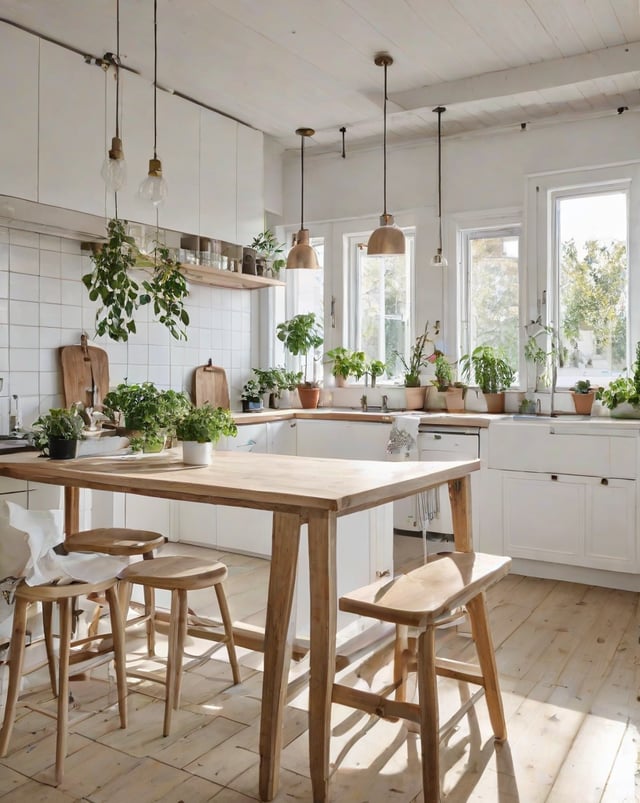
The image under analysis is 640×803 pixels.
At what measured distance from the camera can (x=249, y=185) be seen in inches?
203

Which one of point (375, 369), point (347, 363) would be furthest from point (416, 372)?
point (347, 363)

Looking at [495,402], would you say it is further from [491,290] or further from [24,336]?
[24,336]

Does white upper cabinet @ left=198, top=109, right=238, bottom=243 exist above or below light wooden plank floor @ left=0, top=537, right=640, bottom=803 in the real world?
above

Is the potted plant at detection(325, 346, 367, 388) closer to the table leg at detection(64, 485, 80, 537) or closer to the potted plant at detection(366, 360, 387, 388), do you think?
the potted plant at detection(366, 360, 387, 388)

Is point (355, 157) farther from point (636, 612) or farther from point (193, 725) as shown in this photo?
point (193, 725)

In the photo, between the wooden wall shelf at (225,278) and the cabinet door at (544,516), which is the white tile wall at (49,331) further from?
the cabinet door at (544,516)

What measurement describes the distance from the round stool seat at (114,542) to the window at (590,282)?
3213 mm

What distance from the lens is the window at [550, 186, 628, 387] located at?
4.70 meters

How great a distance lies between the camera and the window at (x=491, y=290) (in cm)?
512

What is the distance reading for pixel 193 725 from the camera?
95.8 inches

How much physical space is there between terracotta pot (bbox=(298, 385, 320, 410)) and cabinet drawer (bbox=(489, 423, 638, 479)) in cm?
162

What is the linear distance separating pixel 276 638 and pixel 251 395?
3496 mm

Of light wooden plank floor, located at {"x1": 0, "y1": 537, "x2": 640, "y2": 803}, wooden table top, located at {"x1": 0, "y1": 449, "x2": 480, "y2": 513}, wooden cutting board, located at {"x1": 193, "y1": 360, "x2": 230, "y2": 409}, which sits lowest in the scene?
light wooden plank floor, located at {"x1": 0, "y1": 537, "x2": 640, "y2": 803}

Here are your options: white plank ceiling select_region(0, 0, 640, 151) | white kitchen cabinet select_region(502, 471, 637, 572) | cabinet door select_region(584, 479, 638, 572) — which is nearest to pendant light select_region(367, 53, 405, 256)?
white plank ceiling select_region(0, 0, 640, 151)
